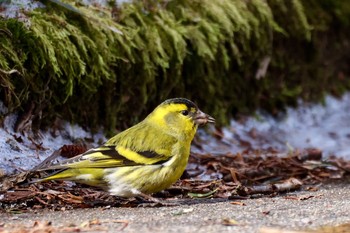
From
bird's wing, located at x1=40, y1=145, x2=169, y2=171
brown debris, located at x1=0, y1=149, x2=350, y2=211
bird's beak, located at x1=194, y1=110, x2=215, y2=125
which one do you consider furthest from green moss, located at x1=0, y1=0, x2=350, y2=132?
bird's beak, located at x1=194, y1=110, x2=215, y2=125

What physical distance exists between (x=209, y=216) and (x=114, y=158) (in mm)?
1093

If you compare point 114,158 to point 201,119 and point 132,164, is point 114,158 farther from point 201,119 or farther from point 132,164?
point 201,119

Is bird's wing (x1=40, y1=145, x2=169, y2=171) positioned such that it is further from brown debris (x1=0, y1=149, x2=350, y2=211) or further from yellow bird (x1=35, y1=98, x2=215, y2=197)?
brown debris (x1=0, y1=149, x2=350, y2=211)

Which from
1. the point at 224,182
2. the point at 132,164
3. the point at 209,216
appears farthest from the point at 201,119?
the point at 209,216

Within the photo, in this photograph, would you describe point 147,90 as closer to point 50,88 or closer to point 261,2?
point 50,88

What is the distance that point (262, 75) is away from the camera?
8359 millimetres

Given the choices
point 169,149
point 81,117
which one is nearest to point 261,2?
point 81,117

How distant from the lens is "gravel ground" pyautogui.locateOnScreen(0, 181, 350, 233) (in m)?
4.04

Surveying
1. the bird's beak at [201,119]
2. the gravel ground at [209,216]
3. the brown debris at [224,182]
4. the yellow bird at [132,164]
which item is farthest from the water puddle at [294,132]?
the gravel ground at [209,216]

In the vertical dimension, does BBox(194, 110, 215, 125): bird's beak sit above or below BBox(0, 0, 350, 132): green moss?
below

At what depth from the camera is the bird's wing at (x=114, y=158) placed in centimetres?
522

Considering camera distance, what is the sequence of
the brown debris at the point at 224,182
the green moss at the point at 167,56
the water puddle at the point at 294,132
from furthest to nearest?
1. the water puddle at the point at 294,132
2. the green moss at the point at 167,56
3. the brown debris at the point at 224,182

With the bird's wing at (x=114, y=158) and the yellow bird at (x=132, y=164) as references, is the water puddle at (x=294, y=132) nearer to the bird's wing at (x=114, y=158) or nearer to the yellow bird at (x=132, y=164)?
the yellow bird at (x=132, y=164)

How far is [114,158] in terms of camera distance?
532cm
